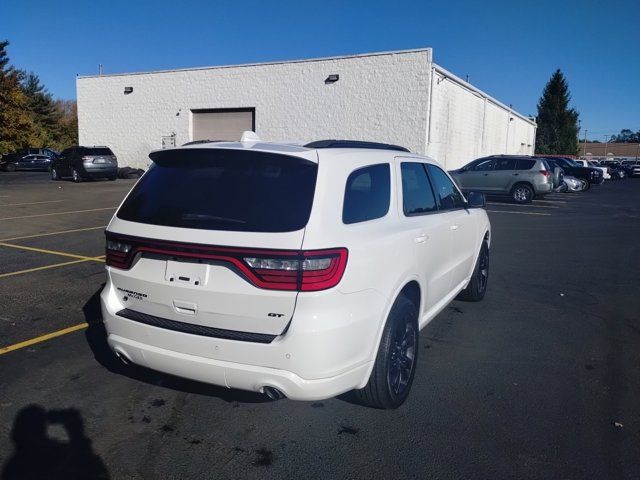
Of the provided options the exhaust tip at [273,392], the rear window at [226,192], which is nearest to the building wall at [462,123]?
the rear window at [226,192]

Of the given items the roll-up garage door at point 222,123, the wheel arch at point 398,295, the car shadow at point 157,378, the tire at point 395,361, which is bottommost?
the car shadow at point 157,378

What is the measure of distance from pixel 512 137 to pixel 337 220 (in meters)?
41.8

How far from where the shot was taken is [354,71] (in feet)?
76.6

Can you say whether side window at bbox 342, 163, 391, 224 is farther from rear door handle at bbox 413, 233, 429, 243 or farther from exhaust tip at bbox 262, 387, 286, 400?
exhaust tip at bbox 262, 387, 286, 400

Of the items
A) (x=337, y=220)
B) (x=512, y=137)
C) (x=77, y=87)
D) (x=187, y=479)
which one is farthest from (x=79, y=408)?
A: (x=512, y=137)

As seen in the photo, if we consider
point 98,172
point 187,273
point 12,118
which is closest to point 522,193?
point 187,273

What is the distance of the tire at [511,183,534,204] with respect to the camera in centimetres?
1927

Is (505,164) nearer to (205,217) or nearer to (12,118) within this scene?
(205,217)

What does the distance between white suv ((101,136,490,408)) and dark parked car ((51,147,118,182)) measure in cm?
2370

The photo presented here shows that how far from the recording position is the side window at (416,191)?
3865mm

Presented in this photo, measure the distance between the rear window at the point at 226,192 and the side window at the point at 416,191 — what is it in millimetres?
1069

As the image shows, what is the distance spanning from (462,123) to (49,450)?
26.7 metres

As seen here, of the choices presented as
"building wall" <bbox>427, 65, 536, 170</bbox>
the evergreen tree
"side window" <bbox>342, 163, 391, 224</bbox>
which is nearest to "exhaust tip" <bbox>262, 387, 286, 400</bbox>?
"side window" <bbox>342, 163, 391, 224</bbox>

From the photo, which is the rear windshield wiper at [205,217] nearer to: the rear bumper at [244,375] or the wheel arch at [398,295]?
the rear bumper at [244,375]
